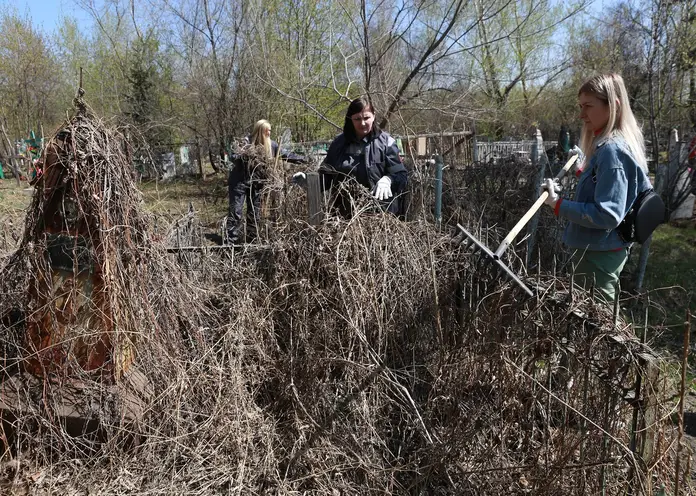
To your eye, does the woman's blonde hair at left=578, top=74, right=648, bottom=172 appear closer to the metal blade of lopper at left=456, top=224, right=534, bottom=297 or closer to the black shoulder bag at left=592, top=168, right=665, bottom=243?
the black shoulder bag at left=592, top=168, right=665, bottom=243

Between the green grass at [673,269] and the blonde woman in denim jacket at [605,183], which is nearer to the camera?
the blonde woman in denim jacket at [605,183]

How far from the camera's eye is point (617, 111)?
7.62 feet

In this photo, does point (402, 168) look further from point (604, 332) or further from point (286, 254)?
A: point (604, 332)

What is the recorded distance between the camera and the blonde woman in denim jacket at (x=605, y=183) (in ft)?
7.37

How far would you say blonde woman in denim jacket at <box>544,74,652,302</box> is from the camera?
2.25 meters

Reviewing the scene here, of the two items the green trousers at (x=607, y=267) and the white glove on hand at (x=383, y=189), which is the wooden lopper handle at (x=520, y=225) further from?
the white glove on hand at (x=383, y=189)

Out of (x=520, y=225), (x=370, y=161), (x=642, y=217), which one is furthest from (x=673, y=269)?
(x=520, y=225)

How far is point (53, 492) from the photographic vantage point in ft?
7.59

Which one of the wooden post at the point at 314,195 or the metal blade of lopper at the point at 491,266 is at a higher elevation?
the wooden post at the point at 314,195

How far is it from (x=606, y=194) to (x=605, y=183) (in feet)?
0.16

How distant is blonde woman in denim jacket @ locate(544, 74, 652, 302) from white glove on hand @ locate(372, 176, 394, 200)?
119cm

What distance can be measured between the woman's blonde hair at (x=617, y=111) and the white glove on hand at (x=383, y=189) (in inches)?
54.2

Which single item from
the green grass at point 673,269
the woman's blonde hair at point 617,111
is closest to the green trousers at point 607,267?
the woman's blonde hair at point 617,111

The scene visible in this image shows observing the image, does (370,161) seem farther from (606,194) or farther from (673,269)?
(673,269)
